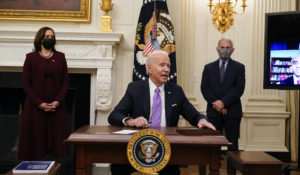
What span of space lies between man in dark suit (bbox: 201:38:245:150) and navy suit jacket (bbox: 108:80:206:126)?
1597 mm

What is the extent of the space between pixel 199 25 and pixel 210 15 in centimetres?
22

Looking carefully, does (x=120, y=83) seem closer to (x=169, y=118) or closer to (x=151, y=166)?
(x=169, y=118)

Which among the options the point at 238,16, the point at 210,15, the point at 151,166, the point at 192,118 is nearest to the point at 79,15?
the point at 210,15

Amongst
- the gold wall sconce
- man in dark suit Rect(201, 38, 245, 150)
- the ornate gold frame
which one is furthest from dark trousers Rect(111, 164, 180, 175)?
the ornate gold frame

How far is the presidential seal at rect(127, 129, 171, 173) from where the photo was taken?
2.16 m

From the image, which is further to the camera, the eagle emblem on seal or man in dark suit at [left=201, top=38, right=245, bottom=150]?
man in dark suit at [left=201, top=38, right=245, bottom=150]

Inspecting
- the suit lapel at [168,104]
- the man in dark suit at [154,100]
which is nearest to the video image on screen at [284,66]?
the man in dark suit at [154,100]

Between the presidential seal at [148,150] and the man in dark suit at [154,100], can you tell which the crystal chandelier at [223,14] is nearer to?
the man in dark suit at [154,100]

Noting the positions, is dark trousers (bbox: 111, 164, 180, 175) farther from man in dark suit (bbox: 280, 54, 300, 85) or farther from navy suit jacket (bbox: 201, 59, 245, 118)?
man in dark suit (bbox: 280, 54, 300, 85)

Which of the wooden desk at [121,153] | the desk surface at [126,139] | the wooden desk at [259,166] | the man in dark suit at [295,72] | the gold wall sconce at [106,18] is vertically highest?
the gold wall sconce at [106,18]

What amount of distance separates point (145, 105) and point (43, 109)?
1.67m

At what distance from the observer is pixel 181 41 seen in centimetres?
594

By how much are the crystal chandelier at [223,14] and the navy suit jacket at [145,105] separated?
3.00 metres

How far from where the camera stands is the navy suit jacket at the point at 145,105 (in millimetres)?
2980
